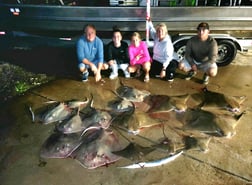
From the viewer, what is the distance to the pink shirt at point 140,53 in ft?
19.3

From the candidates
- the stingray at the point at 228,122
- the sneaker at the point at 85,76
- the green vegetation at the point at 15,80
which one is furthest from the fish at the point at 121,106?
the green vegetation at the point at 15,80

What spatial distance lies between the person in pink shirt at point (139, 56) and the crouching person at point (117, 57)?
0.14 metres

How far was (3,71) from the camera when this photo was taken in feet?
21.5

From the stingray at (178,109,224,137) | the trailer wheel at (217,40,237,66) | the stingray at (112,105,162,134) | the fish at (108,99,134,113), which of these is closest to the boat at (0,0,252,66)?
the trailer wheel at (217,40,237,66)

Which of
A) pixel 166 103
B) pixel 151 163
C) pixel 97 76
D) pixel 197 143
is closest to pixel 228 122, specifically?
pixel 197 143

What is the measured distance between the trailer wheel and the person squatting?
60 centimetres

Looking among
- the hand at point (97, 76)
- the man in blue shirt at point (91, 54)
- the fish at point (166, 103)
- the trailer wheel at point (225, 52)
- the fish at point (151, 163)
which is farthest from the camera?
the trailer wheel at point (225, 52)

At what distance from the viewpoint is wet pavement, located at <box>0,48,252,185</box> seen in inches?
153

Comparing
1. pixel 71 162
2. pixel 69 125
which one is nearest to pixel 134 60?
pixel 69 125

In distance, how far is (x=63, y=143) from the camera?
4180 millimetres

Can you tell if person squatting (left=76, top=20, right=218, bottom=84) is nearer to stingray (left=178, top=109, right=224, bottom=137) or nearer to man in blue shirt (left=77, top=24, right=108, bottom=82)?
man in blue shirt (left=77, top=24, right=108, bottom=82)

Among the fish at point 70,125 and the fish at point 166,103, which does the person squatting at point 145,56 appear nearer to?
the fish at point 166,103

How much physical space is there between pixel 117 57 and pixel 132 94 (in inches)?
41.1

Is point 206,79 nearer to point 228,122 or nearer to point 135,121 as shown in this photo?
point 228,122
